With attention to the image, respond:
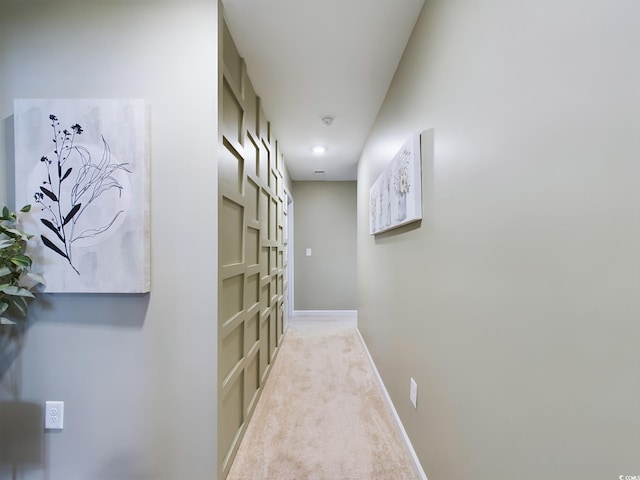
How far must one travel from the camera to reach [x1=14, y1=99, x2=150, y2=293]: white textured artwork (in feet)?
4.09

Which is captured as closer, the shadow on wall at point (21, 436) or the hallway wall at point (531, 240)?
the hallway wall at point (531, 240)

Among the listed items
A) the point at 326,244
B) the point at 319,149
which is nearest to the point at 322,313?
the point at 326,244

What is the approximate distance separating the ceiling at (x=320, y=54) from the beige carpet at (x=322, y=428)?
2.34 m

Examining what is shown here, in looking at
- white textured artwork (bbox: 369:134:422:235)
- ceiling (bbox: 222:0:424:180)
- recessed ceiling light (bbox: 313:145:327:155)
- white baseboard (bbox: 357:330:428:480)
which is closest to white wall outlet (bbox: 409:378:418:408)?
white baseboard (bbox: 357:330:428:480)

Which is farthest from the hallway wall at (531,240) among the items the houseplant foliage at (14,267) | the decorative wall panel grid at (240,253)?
the houseplant foliage at (14,267)

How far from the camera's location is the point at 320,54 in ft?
5.65

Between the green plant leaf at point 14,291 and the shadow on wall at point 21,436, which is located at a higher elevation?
the green plant leaf at point 14,291

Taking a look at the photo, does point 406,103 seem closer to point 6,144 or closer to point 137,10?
point 137,10

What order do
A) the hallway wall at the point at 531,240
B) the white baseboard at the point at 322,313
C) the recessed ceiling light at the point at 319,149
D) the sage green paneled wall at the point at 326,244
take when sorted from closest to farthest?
the hallway wall at the point at 531,240
the recessed ceiling light at the point at 319,149
the white baseboard at the point at 322,313
the sage green paneled wall at the point at 326,244

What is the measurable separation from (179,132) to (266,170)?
1199mm

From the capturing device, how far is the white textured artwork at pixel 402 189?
140 centimetres

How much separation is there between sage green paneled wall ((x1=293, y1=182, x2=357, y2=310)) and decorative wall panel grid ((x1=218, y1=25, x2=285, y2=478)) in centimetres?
233

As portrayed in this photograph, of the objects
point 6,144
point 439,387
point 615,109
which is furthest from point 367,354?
point 6,144

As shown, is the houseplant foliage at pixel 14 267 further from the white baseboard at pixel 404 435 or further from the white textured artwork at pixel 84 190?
the white baseboard at pixel 404 435
